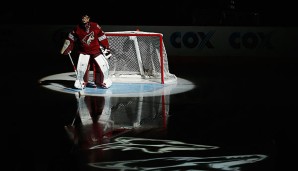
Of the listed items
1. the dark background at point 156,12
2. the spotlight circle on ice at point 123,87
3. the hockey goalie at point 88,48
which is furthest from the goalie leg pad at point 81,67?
the dark background at point 156,12

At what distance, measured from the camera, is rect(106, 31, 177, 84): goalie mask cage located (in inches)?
365

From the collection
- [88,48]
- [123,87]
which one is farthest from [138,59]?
[88,48]

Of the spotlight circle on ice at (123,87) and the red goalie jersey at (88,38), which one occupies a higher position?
the red goalie jersey at (88,38)

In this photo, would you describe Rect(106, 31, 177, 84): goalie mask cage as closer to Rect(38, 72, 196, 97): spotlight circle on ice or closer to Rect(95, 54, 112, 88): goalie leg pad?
Rect(38, 72, 196, 97): spotlight circle on ice

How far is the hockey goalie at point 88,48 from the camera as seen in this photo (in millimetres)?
8148

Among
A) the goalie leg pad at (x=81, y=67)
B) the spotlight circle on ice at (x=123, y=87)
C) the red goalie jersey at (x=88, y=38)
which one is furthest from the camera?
the goalie leg pad at (x=81, y=67)

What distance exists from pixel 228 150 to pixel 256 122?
55.4 inches

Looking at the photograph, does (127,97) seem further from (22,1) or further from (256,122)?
(22,1)

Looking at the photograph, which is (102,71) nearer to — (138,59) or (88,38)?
(88,38)

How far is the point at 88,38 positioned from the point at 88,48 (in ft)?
0.64

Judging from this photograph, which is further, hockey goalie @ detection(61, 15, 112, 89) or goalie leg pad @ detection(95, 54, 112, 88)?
goalie leg pad @ detection(95, 54, 112, 88)

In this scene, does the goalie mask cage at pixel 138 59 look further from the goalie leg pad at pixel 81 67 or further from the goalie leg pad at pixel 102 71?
the goalie leg pad at pixel 81 67

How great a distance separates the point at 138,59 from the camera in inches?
368

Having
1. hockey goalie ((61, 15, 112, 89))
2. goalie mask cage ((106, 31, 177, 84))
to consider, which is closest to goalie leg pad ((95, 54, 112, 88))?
hockey goalie ((61, 15, 112, 89))
